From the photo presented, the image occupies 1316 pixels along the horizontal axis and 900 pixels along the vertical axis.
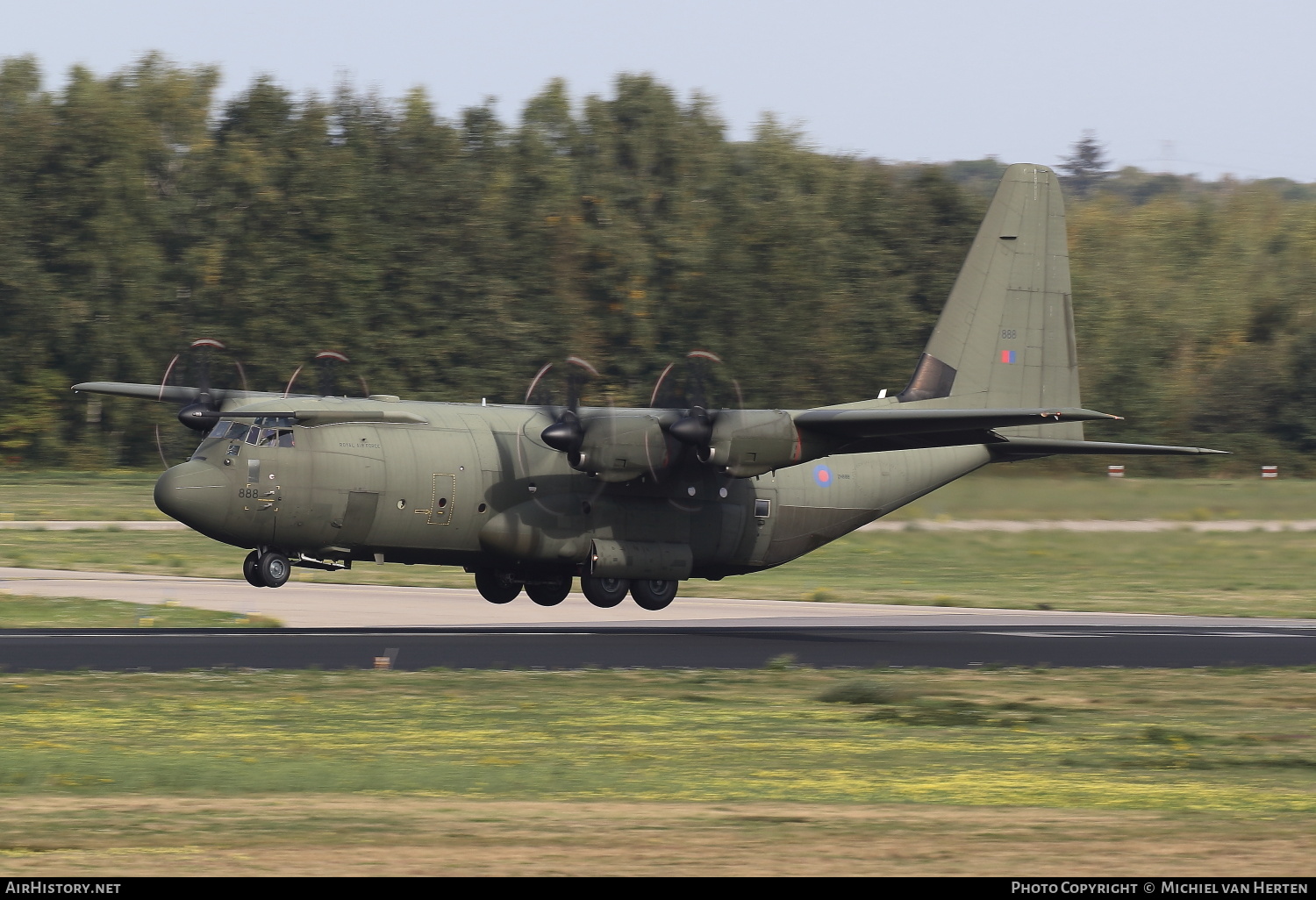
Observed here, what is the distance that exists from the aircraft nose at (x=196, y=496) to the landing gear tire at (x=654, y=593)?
27.0ft

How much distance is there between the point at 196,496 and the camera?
84.2 feet

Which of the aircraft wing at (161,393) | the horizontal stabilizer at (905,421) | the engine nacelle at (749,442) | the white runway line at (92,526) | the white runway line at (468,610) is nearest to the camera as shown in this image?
the horizontal stabilizer at (905,421)

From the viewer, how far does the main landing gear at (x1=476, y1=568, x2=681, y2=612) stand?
30281 mm

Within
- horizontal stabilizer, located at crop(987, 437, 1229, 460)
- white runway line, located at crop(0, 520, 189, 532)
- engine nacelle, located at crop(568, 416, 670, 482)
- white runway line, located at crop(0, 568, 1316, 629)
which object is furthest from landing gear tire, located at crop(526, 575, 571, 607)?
white runway line, located at crop(0, 520, 189, 532)

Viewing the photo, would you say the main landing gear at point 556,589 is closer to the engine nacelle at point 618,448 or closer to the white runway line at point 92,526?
the engine nacelle at point 618,448

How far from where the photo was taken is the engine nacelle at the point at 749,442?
91.5 ft

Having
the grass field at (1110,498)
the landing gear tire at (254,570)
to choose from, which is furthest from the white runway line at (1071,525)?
the landing gear tire at (254,570)

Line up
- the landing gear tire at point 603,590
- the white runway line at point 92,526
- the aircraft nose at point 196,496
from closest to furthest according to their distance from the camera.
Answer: the aircraft nose at point 196,496, the landing gear tire at point 603,590, the white runway line at point 92,526

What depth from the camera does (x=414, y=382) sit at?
6656 cm

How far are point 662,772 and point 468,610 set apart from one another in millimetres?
16615

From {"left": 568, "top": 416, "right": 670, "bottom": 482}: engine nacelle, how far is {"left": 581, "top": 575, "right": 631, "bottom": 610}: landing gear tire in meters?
2.35

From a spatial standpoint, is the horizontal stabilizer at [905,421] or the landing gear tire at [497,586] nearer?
the horizontal stabilizer at [905,421]

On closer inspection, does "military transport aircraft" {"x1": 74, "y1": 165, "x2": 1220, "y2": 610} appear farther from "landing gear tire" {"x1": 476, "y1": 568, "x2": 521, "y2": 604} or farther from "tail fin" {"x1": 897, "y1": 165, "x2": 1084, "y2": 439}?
"tail fin" {"x1": 897, "y1": 165, "x2": 1084, "y2": 439}

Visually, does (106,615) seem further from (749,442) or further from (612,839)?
(612,839)
